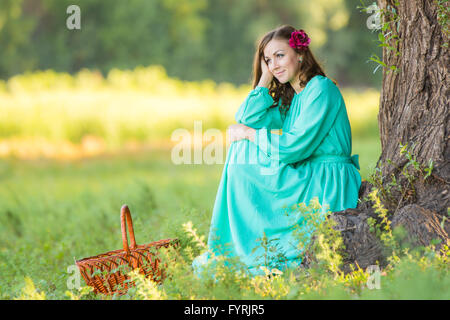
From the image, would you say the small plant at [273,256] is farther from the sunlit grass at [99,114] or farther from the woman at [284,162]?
the sunlit grass at [99,114]

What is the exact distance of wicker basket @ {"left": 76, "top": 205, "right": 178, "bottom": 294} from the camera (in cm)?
280

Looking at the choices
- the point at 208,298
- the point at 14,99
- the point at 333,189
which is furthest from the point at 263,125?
the point at 14,99

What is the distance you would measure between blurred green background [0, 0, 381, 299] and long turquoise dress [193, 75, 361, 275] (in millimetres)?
236

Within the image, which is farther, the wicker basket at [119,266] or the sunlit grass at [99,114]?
the sunlit grass at [99,114]

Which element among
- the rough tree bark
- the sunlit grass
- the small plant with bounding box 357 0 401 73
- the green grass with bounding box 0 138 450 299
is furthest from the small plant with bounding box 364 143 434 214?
the sunlit grass

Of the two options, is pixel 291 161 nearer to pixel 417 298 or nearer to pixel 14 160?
pixel 417 298

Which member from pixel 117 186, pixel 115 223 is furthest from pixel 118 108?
pixel 115 223

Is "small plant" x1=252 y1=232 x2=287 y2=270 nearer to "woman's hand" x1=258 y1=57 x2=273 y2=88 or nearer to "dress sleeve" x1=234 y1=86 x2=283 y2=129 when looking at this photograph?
"dress sleeve" x1=234 y1=86 x2=283 y2=129

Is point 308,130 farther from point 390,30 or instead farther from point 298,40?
point 390,30

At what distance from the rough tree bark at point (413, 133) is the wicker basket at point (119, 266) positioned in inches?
41.0

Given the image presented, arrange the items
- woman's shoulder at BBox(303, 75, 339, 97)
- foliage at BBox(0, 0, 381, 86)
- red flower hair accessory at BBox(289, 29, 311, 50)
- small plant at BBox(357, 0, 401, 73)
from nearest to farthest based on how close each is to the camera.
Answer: small plant at BBox(357, 0, 401, 73)
woman's shoulder at BBox(303, 75, 339, 97)
red flower hair accessory at BBox(289, 29, 311, 50)
foliage at BBox(0, 0, 381, 86)

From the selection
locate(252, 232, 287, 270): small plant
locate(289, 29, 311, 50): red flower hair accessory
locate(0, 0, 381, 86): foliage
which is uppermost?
locate(0, 0, 381, 86): foliage

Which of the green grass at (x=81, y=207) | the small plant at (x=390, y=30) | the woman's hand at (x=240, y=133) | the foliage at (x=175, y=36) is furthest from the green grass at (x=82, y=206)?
the foliage at (x=175, y=36)

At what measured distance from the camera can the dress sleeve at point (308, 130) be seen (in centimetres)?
303
